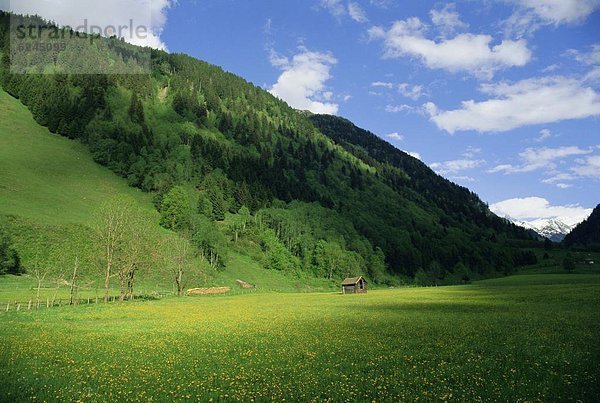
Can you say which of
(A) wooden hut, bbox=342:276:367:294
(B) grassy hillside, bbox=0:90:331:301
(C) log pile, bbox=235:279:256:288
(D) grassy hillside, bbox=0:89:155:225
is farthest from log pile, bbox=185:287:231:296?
(A) wooden hut, bbox=342:276:367:294

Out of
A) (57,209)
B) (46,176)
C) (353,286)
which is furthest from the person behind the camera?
(46,176)

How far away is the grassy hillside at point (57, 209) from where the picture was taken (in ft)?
277

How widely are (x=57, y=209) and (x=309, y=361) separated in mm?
114956

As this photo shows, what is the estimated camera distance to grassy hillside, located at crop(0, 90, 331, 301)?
8450 cm

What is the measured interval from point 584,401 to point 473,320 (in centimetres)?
2486

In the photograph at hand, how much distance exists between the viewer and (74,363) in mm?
19859

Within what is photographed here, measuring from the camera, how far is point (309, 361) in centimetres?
2050

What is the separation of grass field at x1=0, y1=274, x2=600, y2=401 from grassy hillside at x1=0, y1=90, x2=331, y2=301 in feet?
146

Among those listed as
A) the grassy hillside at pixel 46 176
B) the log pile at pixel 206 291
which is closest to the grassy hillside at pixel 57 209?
the grassy hillside at pixel 46 176

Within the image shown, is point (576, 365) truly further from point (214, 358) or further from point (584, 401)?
point (214, 358)

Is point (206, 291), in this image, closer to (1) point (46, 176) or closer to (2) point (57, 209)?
(2) point (57, 209)

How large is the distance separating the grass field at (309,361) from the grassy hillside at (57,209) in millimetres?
44495

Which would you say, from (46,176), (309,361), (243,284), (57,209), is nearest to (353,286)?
(243,284)

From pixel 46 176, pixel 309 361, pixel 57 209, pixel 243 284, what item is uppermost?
pixel 46 176
